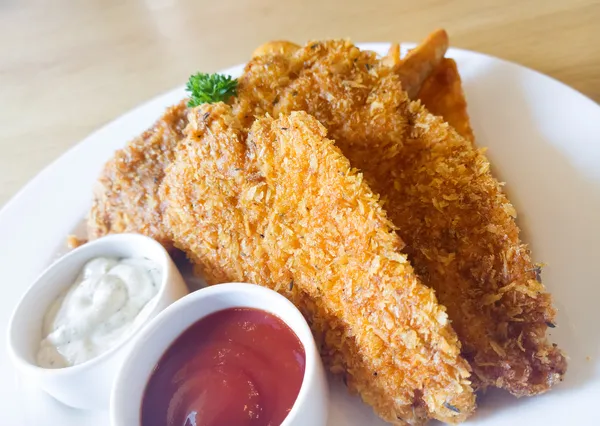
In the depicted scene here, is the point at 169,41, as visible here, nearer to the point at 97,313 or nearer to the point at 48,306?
the point at 48,306

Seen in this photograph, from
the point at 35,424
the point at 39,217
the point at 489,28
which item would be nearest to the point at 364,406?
the point at 35,424

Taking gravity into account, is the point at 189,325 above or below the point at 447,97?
below

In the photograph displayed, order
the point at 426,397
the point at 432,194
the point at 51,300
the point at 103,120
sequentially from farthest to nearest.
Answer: the point at 103,120 < the point at 51,300 < the point at 432,194 < the point at 426,397

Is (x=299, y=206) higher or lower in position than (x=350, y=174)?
lower

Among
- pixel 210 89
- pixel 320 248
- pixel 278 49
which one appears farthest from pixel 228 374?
pixel 278 49

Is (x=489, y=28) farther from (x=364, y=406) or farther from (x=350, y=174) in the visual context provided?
(x=364, y=406)

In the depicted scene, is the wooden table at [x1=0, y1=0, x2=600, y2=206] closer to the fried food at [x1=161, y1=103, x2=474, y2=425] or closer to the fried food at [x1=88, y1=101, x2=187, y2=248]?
the fried food at [x1=88, y1=101, x2=187, y2=248]

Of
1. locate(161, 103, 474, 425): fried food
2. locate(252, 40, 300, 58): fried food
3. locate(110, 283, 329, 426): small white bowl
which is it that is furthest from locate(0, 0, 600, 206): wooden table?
locate(110, 283, 329, 426): small white bowl
